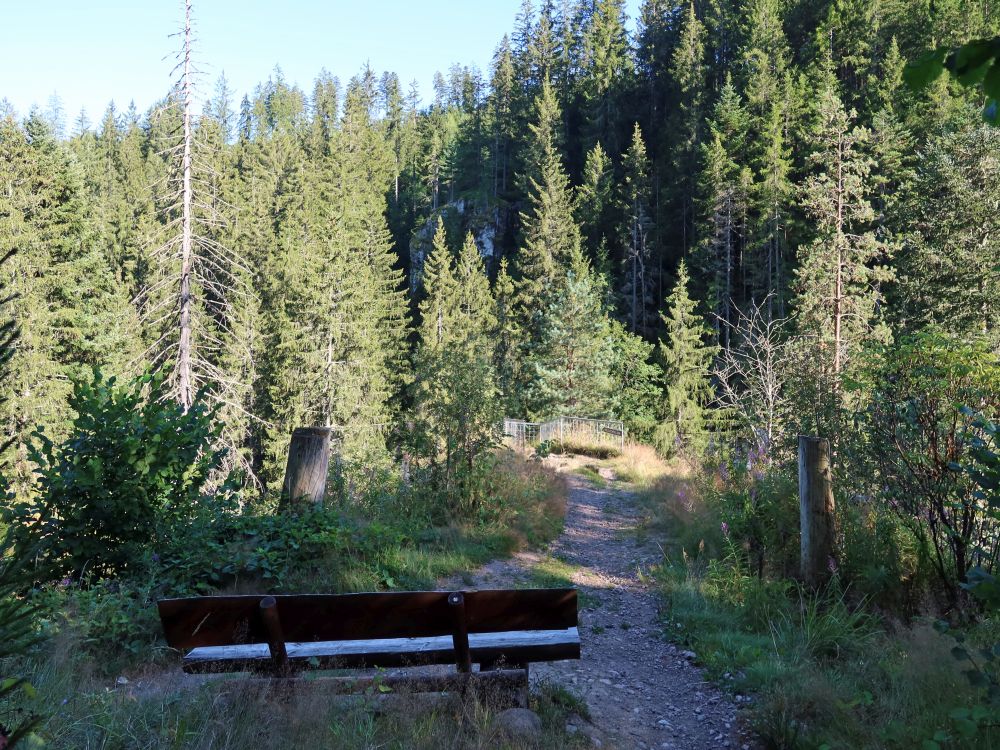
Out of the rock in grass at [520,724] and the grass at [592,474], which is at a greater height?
the grass at [592,474]

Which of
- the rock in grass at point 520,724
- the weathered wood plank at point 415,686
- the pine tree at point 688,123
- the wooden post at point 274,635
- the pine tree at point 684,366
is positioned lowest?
the rock in grass at point 520,724

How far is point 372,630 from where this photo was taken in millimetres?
3229

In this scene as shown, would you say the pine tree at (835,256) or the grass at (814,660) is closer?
the grass at (814,660)

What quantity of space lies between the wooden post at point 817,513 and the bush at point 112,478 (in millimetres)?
5149

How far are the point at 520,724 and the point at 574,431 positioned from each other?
1956cm

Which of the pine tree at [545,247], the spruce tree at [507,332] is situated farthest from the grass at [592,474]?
the pine tree at [545,247]

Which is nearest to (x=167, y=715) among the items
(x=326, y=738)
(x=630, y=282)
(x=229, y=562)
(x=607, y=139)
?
(x=326, y=738)

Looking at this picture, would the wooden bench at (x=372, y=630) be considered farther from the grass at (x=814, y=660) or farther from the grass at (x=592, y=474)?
the grass at (x=592, y=474)

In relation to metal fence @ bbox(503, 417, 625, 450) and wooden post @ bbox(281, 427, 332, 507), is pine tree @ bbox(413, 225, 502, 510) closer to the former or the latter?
wooden post @ bbox(281, 427, 332, 507)

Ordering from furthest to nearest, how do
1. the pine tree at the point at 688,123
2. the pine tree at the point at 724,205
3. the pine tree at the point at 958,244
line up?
the pine tree at the point at 688,123 < the pine tree at the point at 724,205 < the pine tree at the point at 958,244

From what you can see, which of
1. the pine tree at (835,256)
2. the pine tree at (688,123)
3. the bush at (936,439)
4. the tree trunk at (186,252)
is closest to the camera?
the bush at (936,439)

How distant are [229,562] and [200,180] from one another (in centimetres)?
1241

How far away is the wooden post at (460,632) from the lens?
10.4 feet

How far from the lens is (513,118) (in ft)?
210
